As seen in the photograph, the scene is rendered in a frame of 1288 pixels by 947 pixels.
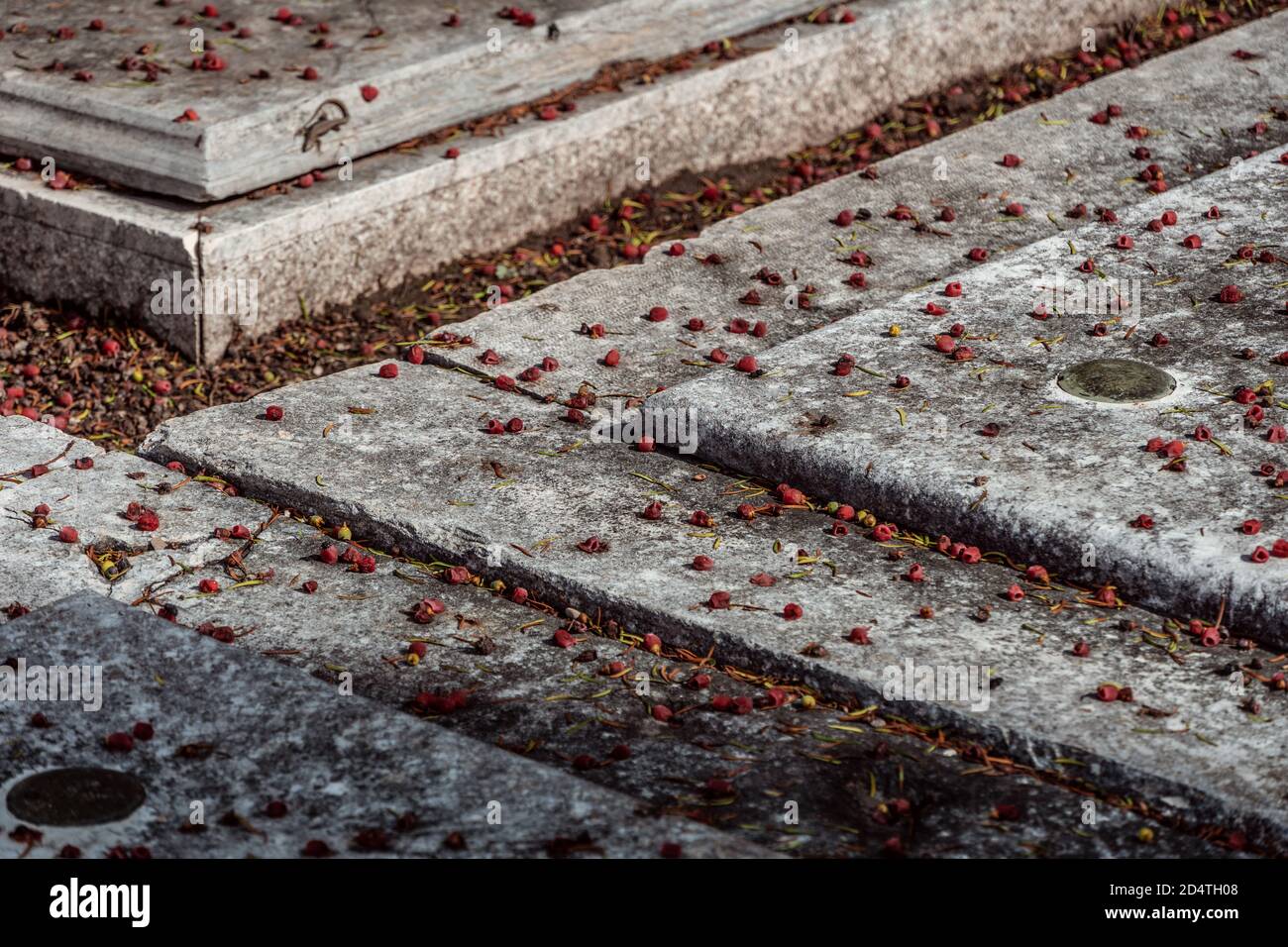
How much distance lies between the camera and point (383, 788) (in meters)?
3.40

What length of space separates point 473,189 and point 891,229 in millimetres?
1663

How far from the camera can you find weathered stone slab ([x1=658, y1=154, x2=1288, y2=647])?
4223mm

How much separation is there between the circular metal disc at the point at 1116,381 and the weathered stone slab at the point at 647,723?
157 cm

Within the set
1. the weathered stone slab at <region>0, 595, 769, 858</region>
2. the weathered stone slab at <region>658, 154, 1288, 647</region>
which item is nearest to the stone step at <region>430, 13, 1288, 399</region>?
the weathered stone slab at <region>658, 154, 1288, 647</region>

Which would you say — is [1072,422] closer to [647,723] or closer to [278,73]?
[647,723]

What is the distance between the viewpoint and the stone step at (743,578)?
368 cm

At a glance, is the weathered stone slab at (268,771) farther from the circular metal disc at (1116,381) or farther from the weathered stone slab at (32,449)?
the circular metal disc at (1116,381)

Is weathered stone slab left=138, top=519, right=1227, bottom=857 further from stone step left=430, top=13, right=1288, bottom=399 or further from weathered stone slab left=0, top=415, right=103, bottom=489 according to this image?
stone step left=430, top=13, right=1288, bottom=399

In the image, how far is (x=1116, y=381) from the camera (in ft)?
16.3

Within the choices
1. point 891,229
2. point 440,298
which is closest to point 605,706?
point 440,298

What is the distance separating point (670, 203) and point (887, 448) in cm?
251

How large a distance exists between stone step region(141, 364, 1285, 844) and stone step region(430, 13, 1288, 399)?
0.46m
